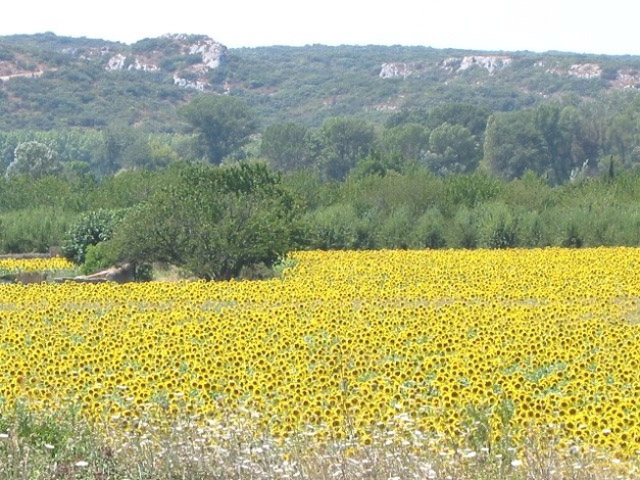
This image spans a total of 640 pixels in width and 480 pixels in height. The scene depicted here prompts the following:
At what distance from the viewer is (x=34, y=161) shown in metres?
110

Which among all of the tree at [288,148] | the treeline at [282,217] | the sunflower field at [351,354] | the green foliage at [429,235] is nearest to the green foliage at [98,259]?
the treeline at [282,217]

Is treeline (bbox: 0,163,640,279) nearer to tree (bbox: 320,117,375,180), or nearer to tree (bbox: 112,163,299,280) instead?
tree (bbox: 112,163,299,280)

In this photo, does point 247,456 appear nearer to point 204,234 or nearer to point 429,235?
point 204,234

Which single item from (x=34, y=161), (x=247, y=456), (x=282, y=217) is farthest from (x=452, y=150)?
(x=247, y=456)

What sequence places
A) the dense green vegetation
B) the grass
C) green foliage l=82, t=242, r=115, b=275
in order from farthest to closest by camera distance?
green foliage l=82, t=242, r=115, b=275
the dense green vegetation
the grass

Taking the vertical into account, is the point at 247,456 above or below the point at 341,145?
above

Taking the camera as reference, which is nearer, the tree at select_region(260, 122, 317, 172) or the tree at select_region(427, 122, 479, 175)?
the tree at select_region(427, 122, 479, 175)

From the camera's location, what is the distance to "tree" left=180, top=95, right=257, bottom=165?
145 m

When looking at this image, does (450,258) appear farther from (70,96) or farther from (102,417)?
(70,96)

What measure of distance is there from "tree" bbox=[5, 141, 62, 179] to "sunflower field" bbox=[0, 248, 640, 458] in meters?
86.1

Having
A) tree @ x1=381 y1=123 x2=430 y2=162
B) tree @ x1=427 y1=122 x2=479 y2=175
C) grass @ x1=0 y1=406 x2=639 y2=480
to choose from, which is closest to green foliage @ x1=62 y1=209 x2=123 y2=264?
grass @ x1=0 y1=406 x2=639 y2=480

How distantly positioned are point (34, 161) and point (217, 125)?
3879 cm

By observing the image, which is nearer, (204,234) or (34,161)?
(204,234)

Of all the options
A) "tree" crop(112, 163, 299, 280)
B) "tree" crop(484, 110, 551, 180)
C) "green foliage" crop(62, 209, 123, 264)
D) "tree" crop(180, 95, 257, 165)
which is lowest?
"tree" crop(180, 95, 257, 165)
